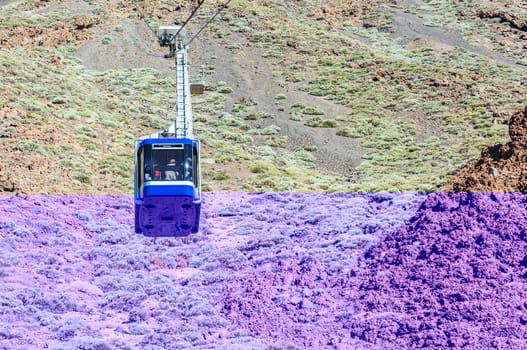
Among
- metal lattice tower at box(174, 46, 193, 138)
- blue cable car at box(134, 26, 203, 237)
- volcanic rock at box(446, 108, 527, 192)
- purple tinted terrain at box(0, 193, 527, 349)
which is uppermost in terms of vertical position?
metal lattice tower at box(174, 46, 193, 138)

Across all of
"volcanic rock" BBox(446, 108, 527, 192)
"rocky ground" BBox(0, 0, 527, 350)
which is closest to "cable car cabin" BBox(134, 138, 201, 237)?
"rocky ground" BBox(0, 0, 527, 350)

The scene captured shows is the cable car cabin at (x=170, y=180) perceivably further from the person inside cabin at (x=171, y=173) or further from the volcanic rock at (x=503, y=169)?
the volcanic rock at (x=503, y=169)

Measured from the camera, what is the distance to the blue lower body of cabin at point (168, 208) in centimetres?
2473

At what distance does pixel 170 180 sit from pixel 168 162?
0.53 metres

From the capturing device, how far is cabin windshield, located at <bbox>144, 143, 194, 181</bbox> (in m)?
25.7

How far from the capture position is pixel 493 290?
2997cm

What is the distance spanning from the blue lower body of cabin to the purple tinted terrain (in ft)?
14.2

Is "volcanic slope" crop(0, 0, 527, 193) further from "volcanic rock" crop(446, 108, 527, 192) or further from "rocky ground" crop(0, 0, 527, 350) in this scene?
"volcanic rock" crop(446, 108, 527, 192)

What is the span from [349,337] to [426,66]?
54.9 m

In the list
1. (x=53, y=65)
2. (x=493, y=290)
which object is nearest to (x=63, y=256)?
(x=493, y=290)

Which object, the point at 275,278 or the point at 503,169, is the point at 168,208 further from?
the point at 503,169

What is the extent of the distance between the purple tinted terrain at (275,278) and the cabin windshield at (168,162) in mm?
5942

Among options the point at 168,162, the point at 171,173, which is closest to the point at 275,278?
the point at 171,173

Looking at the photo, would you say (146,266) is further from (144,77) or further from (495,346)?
(144,77)
